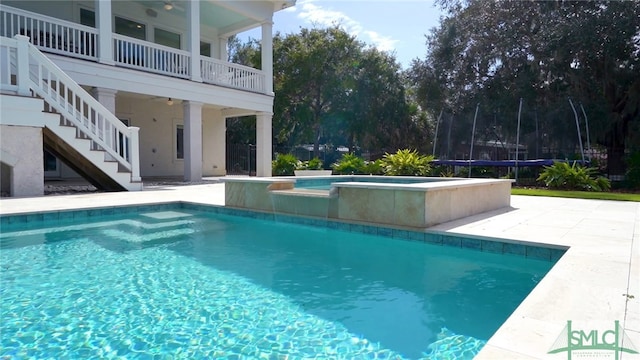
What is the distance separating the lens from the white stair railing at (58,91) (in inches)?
324

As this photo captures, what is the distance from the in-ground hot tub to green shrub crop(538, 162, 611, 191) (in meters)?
4.63

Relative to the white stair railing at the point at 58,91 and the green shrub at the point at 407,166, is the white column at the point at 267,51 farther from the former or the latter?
the white stair railing at the point at 58,91

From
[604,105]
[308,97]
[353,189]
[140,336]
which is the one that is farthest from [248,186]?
[308,97]

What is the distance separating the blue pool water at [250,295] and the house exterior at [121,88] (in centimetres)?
355

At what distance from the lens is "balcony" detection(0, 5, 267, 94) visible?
10125mm

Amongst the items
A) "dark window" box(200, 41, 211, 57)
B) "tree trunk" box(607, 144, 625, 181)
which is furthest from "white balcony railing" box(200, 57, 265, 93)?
"tree trunk" box(607, 144, 625, 181)

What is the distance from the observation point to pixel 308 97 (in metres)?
24.1

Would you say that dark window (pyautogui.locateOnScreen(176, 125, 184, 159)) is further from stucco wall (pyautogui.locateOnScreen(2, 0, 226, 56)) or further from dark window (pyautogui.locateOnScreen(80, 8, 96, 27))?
dark window (pyautogui.locateOnScreen(80, 8, 96, 27))

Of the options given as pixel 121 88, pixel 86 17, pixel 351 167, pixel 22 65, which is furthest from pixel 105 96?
pixel 351 167

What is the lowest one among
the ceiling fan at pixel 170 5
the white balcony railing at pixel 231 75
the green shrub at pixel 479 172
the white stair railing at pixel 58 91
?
the green shrub at pixel 479 172

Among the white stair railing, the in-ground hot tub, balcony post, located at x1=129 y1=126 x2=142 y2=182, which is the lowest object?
the in-ground hot tub

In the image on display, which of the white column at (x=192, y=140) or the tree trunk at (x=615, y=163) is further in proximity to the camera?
the tree trunk at (x=615, y=163)

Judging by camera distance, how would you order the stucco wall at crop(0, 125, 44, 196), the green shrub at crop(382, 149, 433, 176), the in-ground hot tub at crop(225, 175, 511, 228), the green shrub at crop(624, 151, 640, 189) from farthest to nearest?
the green shrub at crop(382, 149, 433, 176) → the green shrub at crop(624, 151, 640, 189) → the stucco wall at crop(0, 125, 44, 196) → the in-ground hot tub at crop(225, 175, 511, 228)

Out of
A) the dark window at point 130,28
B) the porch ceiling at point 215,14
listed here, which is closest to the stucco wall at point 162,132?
→ the dark window at point 130,28
